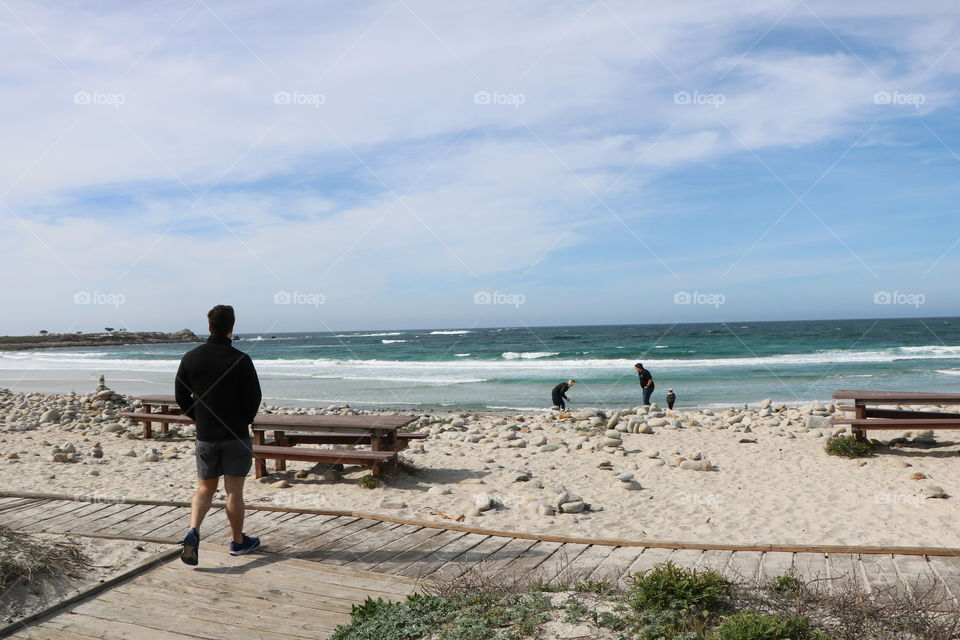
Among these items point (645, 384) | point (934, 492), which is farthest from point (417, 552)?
point (645, 384)

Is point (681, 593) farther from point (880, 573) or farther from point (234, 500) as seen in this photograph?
point (234, 500)

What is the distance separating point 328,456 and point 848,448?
780 centimetres

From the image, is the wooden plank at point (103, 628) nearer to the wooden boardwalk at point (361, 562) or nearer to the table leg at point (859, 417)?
the wooden boardwalk at point (361, 562)

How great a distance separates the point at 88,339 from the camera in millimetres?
95812

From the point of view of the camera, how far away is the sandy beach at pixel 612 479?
6.62 meters

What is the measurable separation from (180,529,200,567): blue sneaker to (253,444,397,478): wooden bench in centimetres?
335

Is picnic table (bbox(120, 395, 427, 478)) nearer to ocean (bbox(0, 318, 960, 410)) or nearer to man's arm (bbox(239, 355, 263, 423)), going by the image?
man's arm (bbox(239, 355, 263, 423))

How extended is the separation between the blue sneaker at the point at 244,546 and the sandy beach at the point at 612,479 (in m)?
1.97

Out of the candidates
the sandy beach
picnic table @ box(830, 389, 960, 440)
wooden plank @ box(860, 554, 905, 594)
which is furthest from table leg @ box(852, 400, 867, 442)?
wooden plank @ box(860, 554, 905, 594)

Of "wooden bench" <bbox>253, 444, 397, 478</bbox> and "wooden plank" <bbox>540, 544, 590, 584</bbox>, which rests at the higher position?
"wooden bench" <bbox>253, 444, 397, 478</bbox>

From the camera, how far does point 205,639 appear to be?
147 inches

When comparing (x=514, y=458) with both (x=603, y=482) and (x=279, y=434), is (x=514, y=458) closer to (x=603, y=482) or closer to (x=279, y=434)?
(x=603, y=482)

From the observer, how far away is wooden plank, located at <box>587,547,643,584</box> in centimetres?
457

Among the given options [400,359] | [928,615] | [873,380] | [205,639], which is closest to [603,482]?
[928,615]
